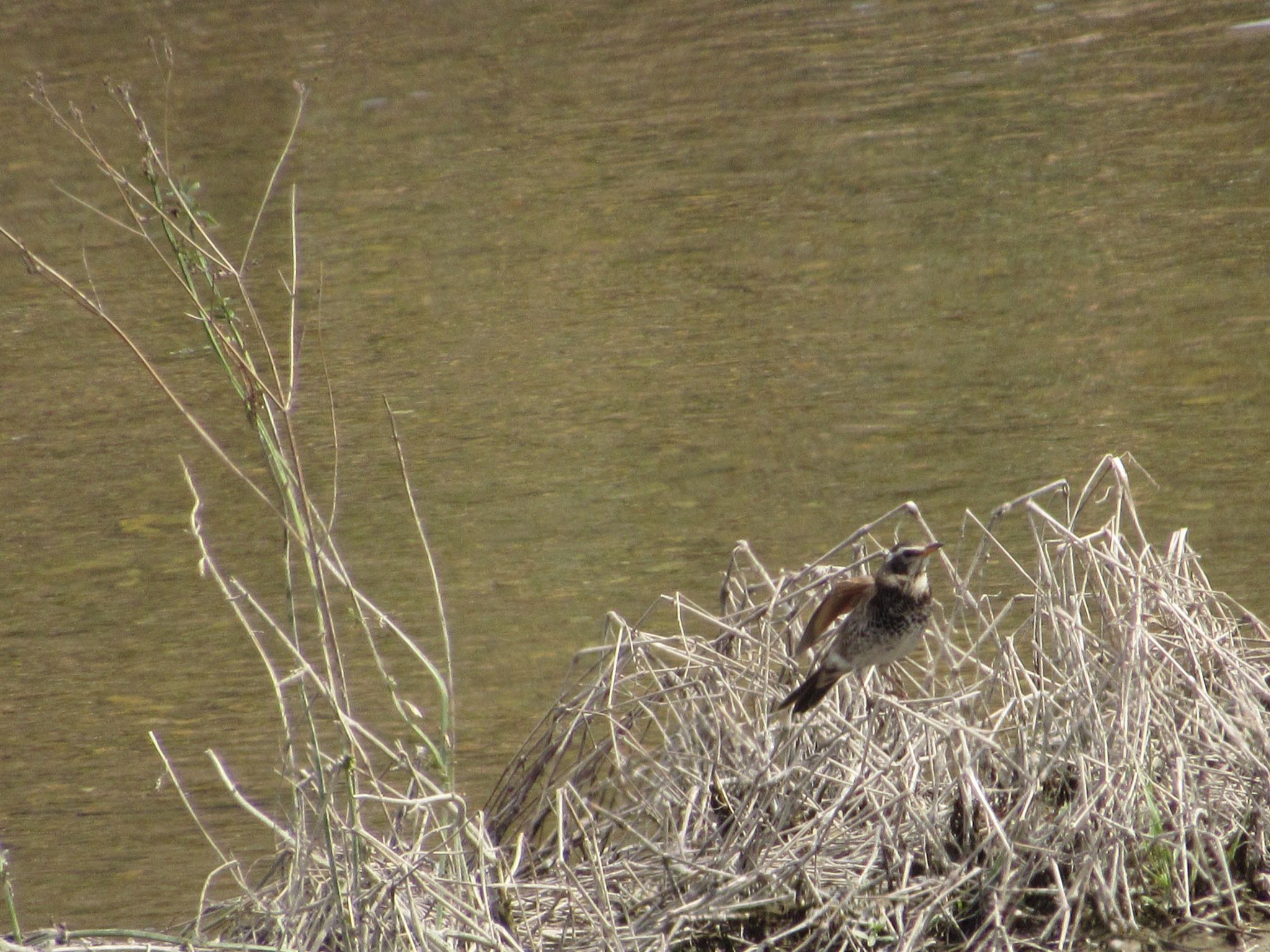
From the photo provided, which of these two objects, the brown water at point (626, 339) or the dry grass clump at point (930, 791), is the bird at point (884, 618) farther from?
the brown water at point (626, 339)

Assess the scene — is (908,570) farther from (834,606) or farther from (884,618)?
(834,606)

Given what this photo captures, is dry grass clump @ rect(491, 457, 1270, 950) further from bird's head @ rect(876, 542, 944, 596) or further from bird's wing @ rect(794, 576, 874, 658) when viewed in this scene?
bird's head @ rect(876, 542, 944, 596)

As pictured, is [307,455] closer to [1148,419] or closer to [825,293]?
[825,293]

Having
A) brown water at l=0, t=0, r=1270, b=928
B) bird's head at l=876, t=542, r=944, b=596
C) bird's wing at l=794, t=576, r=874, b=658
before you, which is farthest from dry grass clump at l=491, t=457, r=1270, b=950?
brown water at l=0, t=0, r=1270, b=928

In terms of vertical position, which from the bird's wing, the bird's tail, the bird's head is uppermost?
the bird's head

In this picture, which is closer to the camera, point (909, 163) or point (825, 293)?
point (825, 293)

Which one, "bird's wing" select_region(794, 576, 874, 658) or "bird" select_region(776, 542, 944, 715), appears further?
"bird's wing" select_region(794, 576, 874, 658)

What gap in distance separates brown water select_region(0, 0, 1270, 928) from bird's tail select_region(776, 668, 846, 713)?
149cm

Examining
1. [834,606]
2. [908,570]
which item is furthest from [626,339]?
[908,570]

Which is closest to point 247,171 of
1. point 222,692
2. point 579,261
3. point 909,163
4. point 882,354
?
point 579,261

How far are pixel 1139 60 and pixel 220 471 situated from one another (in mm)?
7069

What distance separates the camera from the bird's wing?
356 cm

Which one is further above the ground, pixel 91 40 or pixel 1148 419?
pixel 91 40

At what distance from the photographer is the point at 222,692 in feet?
18.8
